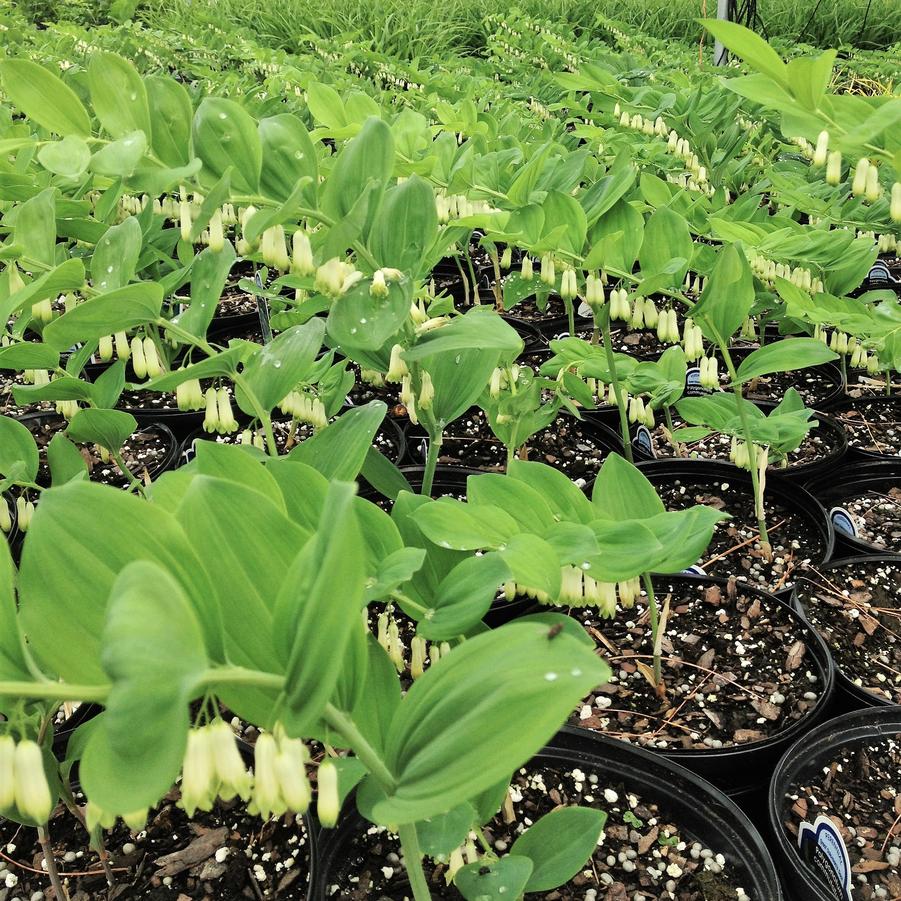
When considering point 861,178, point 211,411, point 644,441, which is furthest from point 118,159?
point 644,441

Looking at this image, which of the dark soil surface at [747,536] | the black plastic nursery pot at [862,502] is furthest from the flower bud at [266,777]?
the black plastic nursery pot at [862,502]

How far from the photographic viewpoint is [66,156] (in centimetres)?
100

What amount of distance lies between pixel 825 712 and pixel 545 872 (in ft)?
2.60

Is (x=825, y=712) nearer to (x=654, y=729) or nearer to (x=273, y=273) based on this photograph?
(x=654, y=729)

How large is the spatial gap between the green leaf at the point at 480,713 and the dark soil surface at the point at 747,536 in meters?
1.32

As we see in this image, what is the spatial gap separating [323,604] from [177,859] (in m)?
0.97

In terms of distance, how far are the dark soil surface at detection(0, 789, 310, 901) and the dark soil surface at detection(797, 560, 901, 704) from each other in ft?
3.52

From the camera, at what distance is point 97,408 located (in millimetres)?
1429

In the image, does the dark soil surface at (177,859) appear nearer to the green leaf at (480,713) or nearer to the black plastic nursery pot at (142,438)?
the green leaf at (480,713)

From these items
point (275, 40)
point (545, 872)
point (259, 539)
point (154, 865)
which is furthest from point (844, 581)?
point (275, 40)

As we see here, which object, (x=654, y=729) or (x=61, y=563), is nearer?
(x=61, y=563)

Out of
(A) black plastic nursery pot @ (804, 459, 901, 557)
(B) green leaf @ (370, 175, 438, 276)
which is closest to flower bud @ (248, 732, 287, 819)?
(B) green leaf @ (370, 175, 438, 276)

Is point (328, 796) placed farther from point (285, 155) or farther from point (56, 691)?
point (285, 155)

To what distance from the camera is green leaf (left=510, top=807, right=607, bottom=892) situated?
38.0 inches
